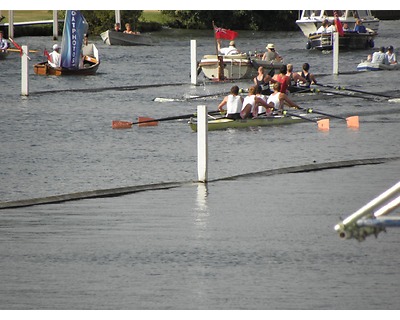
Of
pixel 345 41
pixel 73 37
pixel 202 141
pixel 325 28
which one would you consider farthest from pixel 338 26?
pixel 202 141

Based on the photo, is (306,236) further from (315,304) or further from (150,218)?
(315,304)

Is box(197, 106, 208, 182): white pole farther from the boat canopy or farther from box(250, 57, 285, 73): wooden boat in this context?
the boat canopy

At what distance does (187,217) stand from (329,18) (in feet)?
179

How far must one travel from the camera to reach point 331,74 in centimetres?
5681

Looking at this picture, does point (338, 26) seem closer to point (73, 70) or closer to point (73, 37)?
point (73, 70)

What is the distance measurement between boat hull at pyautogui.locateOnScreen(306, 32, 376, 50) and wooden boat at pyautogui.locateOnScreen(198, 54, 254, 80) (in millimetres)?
16681

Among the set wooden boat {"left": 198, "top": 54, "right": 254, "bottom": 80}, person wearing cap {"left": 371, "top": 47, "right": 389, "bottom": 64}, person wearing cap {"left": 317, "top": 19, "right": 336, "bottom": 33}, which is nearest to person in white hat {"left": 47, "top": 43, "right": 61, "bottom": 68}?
wooden boat {"left": 198, "top": 54, "right": 254, "bottom": 80}

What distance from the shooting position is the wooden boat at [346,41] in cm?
6869

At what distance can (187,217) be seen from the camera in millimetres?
20484

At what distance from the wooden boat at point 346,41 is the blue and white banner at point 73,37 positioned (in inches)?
664

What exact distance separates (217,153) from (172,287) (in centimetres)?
1594

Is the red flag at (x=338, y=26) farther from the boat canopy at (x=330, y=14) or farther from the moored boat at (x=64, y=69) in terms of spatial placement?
the moored boat at (x=64, y=69)

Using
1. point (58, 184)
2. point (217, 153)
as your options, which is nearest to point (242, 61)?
point (217, 153)

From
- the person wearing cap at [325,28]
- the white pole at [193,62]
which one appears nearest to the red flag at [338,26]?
the person wearing cap at [325,28]
